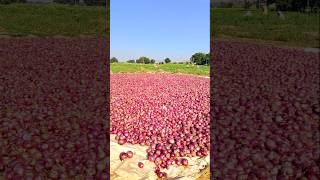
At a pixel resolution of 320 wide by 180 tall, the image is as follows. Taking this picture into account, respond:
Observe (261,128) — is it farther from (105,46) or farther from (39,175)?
(105,46)

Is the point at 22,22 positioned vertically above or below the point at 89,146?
above

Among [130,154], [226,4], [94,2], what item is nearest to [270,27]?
[226,4]

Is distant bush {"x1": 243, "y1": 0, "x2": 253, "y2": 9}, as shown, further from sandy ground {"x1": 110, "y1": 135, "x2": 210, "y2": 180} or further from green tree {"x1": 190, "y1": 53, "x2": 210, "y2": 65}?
sandy ground {"x1": 110, "y1": 135, "x2": 210, "y2": 180}

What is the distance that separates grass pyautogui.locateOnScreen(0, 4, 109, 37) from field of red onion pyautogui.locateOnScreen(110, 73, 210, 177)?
1569 cm

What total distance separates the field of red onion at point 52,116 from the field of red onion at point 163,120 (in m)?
0.63

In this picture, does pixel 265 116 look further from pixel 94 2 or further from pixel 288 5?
pixel 94 2

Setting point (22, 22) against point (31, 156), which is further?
point (22, 22)

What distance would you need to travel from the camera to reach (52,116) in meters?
11.2

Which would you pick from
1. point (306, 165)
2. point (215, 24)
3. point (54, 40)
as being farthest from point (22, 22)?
point (306, 165)

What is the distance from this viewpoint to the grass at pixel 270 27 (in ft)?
90.8

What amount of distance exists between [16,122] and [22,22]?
26.3m

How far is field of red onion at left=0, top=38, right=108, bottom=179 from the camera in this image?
8.52 metres

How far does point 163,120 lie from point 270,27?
2258 centimetres

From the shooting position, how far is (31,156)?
28.7 feet
